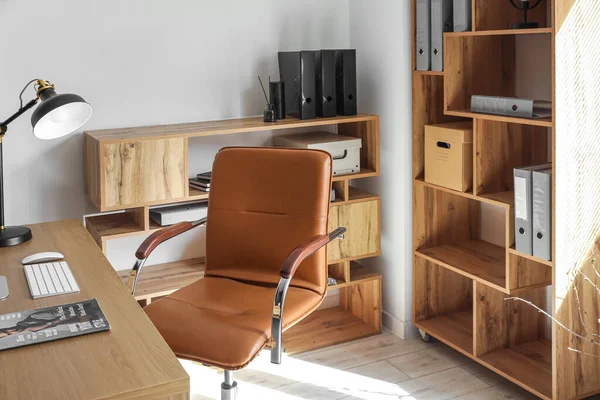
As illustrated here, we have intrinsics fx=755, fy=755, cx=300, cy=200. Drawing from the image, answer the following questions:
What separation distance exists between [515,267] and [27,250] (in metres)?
1.87

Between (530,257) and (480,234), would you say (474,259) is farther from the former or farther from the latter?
(530,257)

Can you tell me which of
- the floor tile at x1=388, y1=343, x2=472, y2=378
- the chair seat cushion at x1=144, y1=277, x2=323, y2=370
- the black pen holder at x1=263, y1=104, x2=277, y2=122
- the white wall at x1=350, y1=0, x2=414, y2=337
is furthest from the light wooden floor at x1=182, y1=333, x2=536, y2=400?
the black pen holder at x1=263, y1=104, x2=277, y2=122

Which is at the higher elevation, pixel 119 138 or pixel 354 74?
pixel 354 74

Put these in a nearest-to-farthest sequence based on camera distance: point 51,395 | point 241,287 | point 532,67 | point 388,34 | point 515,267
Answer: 1. point 51,395
2. point 241,287
3. point 515,267
4. point 532,67
5. point 388,34

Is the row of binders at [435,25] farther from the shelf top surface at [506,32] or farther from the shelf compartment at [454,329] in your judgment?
the shelf compartment at [454,329]

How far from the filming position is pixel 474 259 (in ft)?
11.4

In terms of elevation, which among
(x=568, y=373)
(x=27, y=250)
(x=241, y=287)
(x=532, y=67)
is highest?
(x=532, y=67)

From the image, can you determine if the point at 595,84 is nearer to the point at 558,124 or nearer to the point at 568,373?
the point at 558,124

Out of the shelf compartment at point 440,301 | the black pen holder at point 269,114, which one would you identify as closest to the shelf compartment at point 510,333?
the shelf compartment at point 440,301

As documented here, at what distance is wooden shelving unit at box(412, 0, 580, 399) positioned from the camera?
10.1 feet

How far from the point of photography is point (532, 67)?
329 centimetres

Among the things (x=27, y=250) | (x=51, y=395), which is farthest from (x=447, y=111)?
(x=51, y=395)

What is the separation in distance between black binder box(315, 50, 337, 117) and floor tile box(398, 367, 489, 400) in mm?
1309

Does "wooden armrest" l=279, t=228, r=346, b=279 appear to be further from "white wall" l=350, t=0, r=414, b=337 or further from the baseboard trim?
the baseboard trim
